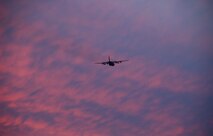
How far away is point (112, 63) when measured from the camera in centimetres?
4869

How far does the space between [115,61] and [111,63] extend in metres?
1.98

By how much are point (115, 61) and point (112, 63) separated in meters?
1.83

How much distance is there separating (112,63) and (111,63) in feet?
0.84

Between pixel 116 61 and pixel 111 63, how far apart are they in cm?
224

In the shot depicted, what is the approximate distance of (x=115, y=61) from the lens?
165ft

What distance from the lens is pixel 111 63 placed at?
48656 mm

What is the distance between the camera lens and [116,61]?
50.3m

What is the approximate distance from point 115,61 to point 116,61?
0.30 metres
